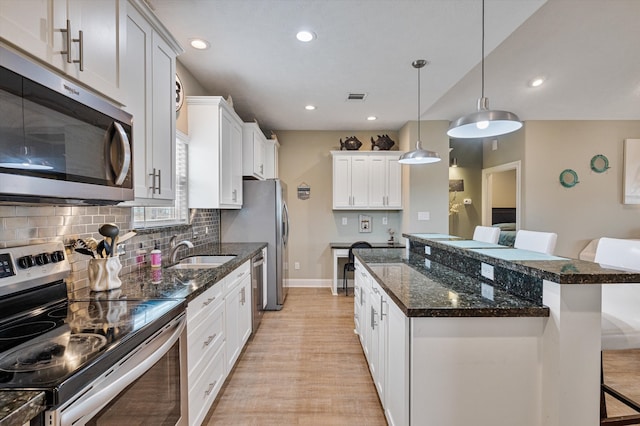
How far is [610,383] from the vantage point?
2271mm

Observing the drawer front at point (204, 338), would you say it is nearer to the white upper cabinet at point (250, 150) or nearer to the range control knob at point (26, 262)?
the range control knob at point (26, 262)

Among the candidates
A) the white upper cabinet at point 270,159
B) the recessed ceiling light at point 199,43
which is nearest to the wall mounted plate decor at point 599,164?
the white upper cabinet at point 270,159

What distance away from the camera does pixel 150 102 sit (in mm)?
1717

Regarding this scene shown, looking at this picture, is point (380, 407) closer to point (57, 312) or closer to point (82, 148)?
point (57, 312)

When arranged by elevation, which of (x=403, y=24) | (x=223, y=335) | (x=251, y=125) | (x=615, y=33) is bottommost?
(x=223, y=335)

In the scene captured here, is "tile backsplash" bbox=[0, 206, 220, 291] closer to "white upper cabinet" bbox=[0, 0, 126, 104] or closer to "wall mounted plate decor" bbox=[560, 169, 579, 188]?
"white upper cabinet" bbox=[0, 0, 126, 104]

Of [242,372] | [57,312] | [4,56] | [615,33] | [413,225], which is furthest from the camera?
[413,225]

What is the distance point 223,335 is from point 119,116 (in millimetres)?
1550

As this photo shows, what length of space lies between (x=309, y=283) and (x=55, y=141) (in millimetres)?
4470

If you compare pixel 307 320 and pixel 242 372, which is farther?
pixel 307 320

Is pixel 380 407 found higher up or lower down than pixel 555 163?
lower down

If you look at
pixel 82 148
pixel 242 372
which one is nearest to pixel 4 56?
pixel 82 148

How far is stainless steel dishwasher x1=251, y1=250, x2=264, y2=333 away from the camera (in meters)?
3.14

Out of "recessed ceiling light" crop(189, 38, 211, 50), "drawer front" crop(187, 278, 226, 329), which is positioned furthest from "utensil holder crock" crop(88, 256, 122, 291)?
"recessed ceiling light" crop(189, 38, 211, 50)
